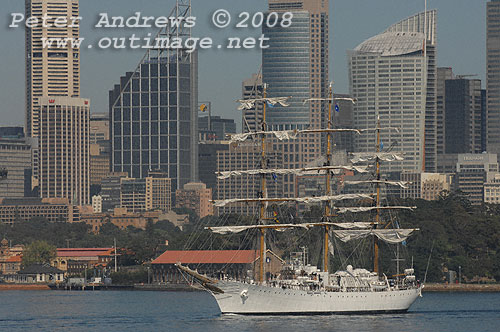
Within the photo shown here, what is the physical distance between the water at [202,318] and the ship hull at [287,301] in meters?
1.32

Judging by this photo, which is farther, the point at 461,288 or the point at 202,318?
the point at 461,288

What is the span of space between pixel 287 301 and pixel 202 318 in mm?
9897

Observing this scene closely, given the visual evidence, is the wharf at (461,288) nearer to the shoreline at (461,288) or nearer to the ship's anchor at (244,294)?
the shoreline at (461,288)

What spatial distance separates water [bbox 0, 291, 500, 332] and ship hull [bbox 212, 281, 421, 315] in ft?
4.34

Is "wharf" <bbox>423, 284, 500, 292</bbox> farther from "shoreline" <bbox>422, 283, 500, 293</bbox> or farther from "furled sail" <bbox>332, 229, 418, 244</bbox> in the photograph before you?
"furled sail" <bbox>332, 229, 418, 244</bbox>

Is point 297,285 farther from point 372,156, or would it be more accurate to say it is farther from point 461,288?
point 461,288

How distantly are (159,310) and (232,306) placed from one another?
2603 cm

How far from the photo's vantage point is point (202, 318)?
13100cm

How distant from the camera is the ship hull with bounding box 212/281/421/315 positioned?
4889 inches

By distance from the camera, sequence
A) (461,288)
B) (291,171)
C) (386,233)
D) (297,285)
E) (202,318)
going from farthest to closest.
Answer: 1. (461,288)
2. (386,233)
3. (291,171)
4. (202,318)
5. (297,285)

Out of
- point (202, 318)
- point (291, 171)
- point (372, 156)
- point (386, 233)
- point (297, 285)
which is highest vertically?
point (372, 156)

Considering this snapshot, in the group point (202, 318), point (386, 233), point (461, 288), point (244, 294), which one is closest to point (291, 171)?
point (386, 233)

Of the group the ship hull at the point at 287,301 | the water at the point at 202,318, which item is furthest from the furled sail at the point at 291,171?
the water at the point at 202,318

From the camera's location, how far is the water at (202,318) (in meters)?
119
